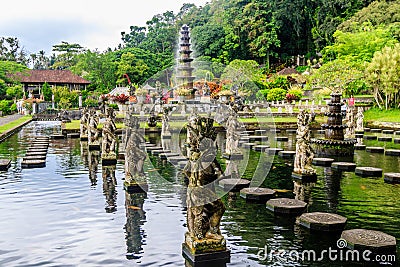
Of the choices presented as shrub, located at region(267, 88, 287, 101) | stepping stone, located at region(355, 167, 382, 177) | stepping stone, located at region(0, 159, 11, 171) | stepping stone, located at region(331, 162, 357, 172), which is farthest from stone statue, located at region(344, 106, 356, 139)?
shrub, located at region(267, 88, 287, 101)

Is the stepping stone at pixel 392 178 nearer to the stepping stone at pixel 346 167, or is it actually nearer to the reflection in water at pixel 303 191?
the stepping stone at pixel 346 167

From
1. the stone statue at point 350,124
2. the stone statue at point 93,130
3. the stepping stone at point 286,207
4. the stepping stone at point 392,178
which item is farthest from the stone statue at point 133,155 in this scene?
the stone statue at point 350,124

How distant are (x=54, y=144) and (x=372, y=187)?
→ 18.0 metres

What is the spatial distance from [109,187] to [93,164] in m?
4.66

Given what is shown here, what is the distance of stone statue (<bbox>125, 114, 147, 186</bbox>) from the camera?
12.3 metres

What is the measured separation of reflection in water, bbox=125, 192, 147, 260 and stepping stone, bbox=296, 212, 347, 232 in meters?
3.47

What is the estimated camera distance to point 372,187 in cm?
1295

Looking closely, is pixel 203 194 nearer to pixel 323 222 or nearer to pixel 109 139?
pixel 323 222

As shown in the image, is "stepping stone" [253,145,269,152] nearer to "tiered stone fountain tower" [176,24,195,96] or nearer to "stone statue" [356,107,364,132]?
"stone statue" [356,107,364,132]

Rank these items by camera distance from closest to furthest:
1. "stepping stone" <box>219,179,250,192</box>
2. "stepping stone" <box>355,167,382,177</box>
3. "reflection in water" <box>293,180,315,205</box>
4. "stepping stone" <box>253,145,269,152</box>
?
"reflection in water" <box>293,180,315,205</box>, "stepping stone" <box>219,179,250,192</box>, "stepping stone" <box>355,167,382,177</box>, "stepping stone" <box>253,145,269,152</box>

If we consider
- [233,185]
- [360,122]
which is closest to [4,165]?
[233,185]

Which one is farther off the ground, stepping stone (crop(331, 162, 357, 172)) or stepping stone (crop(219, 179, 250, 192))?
stepping stone (crop(331, 162, 357, 172))

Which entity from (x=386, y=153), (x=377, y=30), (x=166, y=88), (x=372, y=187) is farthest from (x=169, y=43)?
(x=372, y=187)

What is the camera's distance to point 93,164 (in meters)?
17.3
